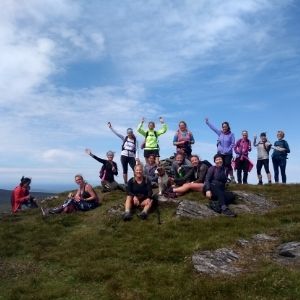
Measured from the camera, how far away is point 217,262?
14.8 m

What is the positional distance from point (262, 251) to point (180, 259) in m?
2.98

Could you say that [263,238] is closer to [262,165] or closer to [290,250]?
[290,250]

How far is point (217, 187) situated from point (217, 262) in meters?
7.40

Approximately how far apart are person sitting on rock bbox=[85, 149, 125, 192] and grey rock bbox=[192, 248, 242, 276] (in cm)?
1189

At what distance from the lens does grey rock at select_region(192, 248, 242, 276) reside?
46.3 ft

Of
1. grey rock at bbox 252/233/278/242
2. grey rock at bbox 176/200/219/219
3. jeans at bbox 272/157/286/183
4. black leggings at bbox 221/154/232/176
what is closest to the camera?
grey rock at bbox 252/233/278/242

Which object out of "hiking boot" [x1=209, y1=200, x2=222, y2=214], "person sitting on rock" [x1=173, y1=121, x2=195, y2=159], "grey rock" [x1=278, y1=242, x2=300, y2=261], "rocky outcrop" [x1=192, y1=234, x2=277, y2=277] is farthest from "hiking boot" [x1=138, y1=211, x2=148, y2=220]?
"person sitting on rock" [x1=173, y1=121, x2=195, y2=159]

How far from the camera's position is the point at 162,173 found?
2309 centimetres

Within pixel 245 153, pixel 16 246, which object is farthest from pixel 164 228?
pixel 245 153

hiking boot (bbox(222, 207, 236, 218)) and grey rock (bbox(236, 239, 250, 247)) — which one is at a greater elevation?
hiking boot (bbox(222, 207, 236, 218))

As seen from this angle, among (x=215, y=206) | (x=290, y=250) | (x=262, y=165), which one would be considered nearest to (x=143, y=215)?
(x=215, y=206)

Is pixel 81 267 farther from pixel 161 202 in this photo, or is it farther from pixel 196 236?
pixel 161 202

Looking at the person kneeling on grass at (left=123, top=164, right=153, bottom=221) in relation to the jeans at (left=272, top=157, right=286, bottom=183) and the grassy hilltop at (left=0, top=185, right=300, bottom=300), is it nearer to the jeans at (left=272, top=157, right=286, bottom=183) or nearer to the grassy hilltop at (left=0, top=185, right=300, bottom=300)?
the grassy hilltop at (left=0, top=185, right=300, bottom=300)

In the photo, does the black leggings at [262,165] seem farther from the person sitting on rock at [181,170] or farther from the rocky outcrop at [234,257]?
the rocky outcrop at [234,257]
